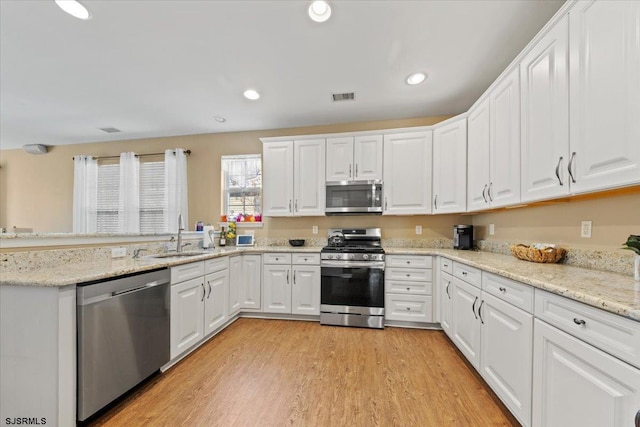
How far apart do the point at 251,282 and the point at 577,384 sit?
2955 mm

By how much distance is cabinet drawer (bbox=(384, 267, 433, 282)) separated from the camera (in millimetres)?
2922

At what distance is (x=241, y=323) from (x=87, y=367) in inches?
70.4

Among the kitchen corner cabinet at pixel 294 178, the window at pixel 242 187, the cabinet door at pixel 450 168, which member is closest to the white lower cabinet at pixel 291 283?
the kitchen corner cabinet at pixel 294 178

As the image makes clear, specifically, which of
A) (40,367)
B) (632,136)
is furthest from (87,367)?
(632,136)

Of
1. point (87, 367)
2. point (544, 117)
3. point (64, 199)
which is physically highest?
point (544, 117)

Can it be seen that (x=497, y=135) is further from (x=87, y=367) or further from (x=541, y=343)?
(x=87, y=367)

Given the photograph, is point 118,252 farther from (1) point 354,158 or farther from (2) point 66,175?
(2) point 66,175

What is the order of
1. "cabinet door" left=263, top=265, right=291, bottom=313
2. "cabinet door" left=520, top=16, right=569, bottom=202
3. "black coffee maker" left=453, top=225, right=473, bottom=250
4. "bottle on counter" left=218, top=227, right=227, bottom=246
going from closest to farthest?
"cabinet door" left=520, top=16, right=569, bottom=202
"black coffee maker" left=453, top=225, right=473, bottom=250
"cabinet door" left=263, top=265, right=291, bottom=313
"bottle on counter" left=218, top=227, right=227, bottom=246

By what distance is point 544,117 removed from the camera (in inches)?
63.9

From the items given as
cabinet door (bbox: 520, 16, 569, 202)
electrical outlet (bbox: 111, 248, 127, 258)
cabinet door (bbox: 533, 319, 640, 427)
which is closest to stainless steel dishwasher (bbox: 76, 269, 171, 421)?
electrical outlet (bbox: 111, 248, 127, 258)

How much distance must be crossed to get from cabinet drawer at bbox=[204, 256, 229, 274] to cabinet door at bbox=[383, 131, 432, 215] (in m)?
2.03

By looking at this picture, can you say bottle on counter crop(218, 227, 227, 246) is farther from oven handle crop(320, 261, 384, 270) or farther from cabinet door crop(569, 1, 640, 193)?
cabinet door crop(569, 1, 640, 193)

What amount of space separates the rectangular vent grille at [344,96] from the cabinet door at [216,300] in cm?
235

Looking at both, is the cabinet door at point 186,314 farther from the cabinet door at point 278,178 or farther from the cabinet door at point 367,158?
the cabinet door at point 367,158
